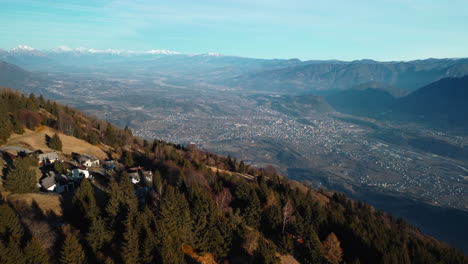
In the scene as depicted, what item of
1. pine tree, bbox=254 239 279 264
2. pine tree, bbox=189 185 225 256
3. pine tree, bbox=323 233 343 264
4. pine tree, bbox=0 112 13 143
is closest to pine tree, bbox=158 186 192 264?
pine tree, bbox=189 185 225 256

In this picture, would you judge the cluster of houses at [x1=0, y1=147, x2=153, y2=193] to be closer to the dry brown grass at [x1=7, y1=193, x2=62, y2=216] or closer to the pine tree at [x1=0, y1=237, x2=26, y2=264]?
the dry brown grass at [x1=7, y1=193, x2=62, y2=216]

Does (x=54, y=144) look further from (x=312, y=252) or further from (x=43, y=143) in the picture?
(x=312, y=252)

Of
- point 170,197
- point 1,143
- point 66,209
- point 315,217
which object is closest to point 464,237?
point 315,217

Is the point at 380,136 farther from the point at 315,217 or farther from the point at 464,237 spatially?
the point at 315,217

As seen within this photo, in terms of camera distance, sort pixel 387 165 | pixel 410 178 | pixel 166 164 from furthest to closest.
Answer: pixel 387 165 → pixel 410 178 → pixel 166 164

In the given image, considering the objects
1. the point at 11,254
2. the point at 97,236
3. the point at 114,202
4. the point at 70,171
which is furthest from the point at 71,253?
the point at 70,171
